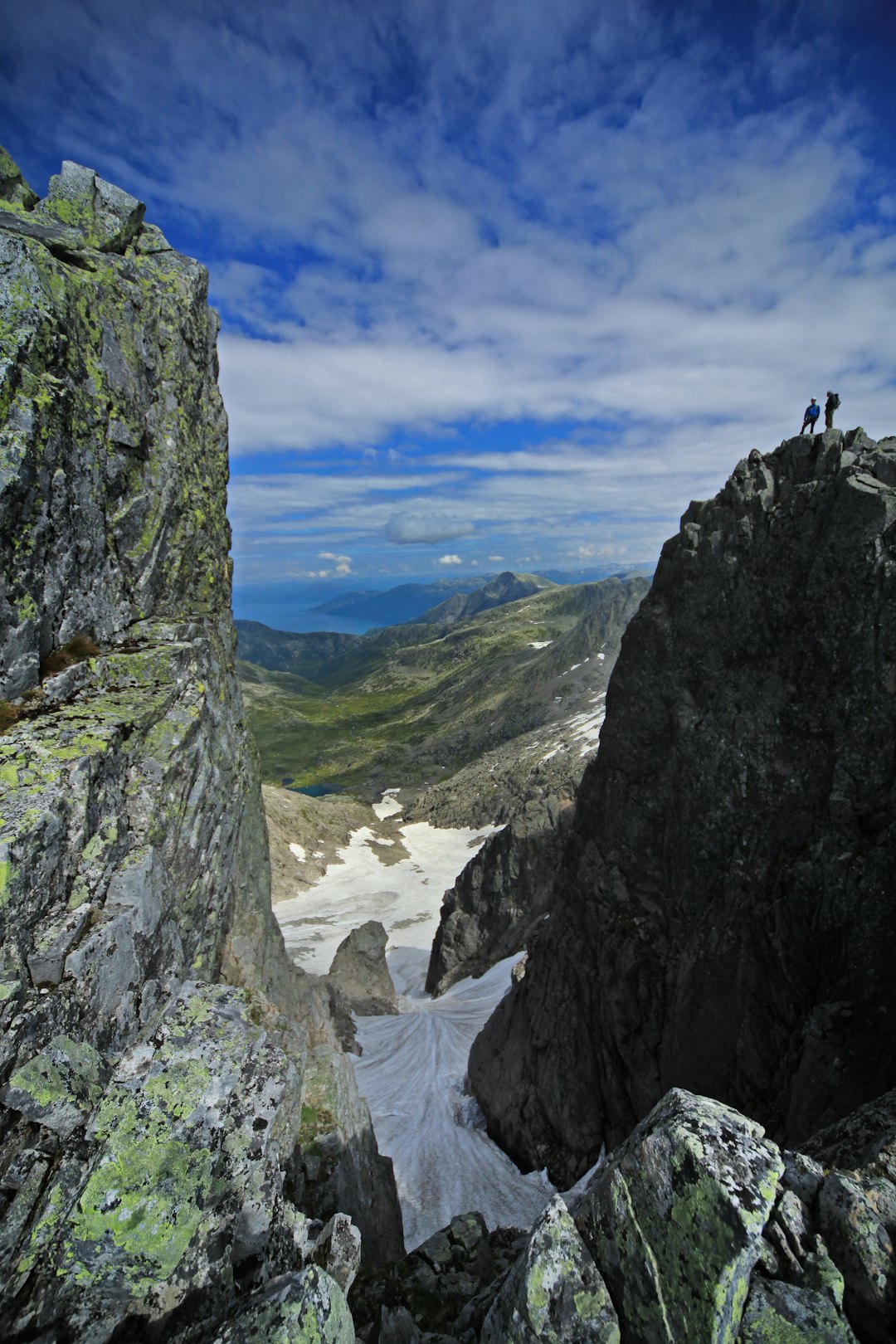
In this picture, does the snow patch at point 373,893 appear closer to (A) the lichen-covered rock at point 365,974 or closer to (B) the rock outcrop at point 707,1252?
(A) the lichen-covered rock at point 365,974

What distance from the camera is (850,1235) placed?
9297 mm

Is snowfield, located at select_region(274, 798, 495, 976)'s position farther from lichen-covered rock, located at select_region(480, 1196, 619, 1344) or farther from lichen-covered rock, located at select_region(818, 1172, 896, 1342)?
lichen-covered rock, located at select_region(818, 1172, 896, 1342)

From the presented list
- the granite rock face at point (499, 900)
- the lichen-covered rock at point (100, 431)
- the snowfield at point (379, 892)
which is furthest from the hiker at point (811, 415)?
the snowfield at point (379, 892)

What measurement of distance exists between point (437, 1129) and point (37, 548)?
4093 cm

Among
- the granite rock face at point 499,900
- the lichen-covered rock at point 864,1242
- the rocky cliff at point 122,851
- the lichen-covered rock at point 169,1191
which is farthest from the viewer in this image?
the granite rock face at point 499,900

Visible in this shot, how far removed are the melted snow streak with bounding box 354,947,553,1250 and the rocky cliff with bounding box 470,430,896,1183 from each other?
220 centimetres

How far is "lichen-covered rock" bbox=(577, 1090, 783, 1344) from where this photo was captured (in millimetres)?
8961

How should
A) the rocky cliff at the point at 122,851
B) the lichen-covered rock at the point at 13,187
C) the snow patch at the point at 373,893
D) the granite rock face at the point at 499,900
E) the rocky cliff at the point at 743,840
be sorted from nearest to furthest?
the rocky cliff at the point at 122,851
the lichen-covered rock at the point at 13,187
the rocky cliff at the point at 743,840
the granite rock face at the point at 499,900
the snow patch at the point at 373,893


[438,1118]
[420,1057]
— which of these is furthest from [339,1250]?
[420,1057]

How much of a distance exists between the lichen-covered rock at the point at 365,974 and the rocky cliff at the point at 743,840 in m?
23.4

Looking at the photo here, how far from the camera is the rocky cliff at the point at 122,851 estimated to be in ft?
31.4

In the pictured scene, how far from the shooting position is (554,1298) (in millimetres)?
9680

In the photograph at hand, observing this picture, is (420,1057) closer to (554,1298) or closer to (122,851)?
(554,1298)

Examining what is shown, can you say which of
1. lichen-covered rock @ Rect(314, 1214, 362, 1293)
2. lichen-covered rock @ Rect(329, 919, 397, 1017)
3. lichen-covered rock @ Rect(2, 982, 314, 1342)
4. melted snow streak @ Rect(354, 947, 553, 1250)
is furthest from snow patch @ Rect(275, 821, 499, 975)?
lichen-covered rock @ Rect(2, 982, 314, 1342)
